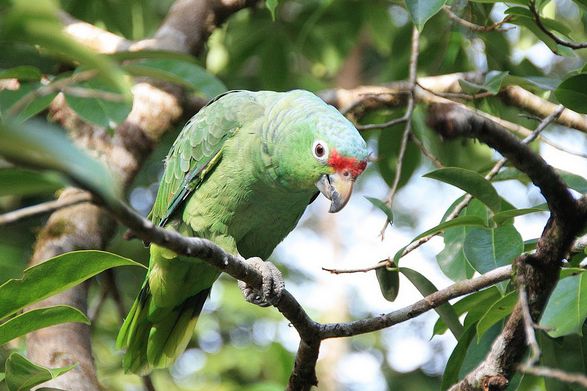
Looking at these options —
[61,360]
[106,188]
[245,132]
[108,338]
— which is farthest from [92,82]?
[108,338]

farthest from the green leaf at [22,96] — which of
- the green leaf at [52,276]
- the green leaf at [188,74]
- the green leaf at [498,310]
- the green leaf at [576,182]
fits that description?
the green leaf at [576,182]

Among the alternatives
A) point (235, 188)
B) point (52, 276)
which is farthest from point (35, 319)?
point (235, 188)

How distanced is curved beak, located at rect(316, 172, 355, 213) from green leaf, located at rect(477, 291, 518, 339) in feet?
2.12

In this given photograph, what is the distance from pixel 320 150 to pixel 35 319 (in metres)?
1.06

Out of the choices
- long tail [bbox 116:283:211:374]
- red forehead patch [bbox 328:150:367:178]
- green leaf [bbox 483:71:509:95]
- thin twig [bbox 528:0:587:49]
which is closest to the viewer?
thin twig [bbox 528:0:587:49]

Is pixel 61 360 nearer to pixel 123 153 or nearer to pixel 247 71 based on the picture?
pixel 123 153

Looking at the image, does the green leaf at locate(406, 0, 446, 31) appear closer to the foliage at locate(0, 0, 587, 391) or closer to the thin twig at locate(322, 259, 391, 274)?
the foliage at locate(0, 0, 587, 391)

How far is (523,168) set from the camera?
55.6 inches

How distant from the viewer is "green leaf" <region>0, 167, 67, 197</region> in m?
1.07

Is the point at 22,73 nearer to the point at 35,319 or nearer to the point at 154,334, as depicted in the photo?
the point at 35,319

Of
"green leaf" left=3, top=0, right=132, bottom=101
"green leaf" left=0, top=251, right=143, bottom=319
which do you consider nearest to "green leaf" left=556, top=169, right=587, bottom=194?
"green leaf" left=0, top=251, right=143, bottom=319

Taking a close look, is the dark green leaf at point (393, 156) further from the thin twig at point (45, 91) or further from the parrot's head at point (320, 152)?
the thin twig at point (45, 91)

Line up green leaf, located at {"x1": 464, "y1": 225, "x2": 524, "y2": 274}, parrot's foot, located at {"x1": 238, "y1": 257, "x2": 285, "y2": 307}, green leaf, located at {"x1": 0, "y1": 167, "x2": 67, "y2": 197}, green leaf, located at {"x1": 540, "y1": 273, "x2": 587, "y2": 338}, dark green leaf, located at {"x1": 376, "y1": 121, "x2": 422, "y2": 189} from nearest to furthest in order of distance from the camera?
green leaf, located at {"x1": 0, "y1": 167, "x2": 67, "y2": 197} < green leaf, located at {"x1": 540, "y1": 273, "x2": 587, "y2": 338} < green leaf, located at {"x1": 464, "y1": 225, "x2": 524, "y2": 274} < parrot's foot, located at {"x1": 238, "y1": 257, "x2": 285, "y2": 307} < dark green leaf, located at {"x1": 376, "y1": 121, "x2": 422, "y2": 189}

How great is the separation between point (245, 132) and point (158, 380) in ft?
8.67
